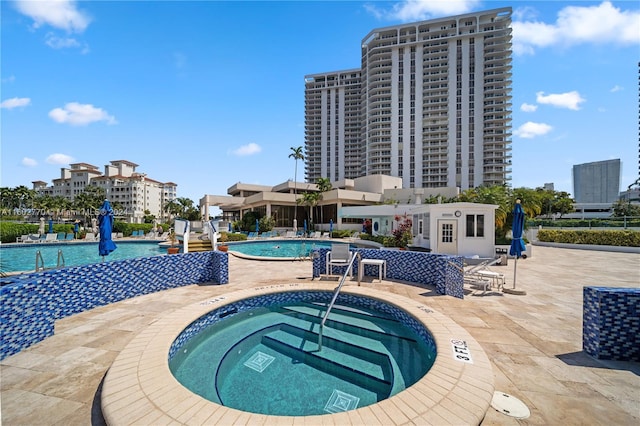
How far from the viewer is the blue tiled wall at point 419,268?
664cm

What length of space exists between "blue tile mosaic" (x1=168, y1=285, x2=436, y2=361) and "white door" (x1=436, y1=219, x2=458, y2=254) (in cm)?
796

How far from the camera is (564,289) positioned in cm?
751

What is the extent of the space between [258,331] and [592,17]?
10.3m

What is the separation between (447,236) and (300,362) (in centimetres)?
1102

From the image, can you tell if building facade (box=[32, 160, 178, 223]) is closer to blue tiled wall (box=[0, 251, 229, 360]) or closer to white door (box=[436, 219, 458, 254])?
blue tiled wall (box=[0, 251, 229, 360])

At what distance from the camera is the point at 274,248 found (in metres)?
20.5

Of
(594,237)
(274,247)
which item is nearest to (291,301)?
(274,247)

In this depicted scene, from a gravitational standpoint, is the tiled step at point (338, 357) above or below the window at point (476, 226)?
below

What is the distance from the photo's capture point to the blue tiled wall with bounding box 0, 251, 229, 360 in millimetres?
3984

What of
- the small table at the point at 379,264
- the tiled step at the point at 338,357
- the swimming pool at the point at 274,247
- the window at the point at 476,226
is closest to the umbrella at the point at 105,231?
the tiled step at the point at 338,357

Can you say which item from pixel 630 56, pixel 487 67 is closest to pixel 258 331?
pixel 630 56

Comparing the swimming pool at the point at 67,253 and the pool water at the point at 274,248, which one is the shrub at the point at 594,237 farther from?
the swimming pool at the point at 67,253

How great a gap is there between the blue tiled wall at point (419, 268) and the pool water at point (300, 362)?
2.01 meters

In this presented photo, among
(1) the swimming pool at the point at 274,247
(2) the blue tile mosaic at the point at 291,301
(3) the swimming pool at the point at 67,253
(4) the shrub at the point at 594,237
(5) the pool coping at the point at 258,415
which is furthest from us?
(1) the swimming pool at the point at 274,247
